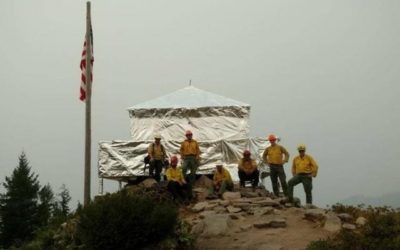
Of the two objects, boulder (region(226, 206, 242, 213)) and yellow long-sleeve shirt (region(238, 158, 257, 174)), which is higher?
yellow long-sleeve shirt (region(238, 158, 257, 174))

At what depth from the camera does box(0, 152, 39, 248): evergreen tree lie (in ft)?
128

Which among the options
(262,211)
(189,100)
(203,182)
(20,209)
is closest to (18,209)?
(20,209)

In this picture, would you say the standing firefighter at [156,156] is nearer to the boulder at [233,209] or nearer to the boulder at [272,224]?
the boulder at [233,209]

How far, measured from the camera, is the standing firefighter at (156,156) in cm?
1528

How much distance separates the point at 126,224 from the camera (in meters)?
9.18

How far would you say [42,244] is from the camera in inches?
494

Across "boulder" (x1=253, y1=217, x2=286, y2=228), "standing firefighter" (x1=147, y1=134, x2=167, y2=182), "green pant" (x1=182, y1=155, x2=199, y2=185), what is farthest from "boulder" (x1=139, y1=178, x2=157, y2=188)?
"boulder" (x1=253, y1=217, x2=286, y2=228)

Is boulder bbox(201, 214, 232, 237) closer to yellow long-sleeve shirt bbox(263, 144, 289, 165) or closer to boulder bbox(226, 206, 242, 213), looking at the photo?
boulder bbox(226, 206, 242, 213)

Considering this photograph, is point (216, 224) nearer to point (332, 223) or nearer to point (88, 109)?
point (332, 223)

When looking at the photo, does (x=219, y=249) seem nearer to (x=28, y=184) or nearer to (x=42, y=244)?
(x=42, y=244)

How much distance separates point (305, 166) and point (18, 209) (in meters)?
32.4

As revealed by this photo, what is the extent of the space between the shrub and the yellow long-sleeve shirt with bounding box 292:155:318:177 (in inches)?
179

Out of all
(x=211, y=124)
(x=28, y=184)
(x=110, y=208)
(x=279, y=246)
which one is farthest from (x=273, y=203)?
(x=28, y=184)

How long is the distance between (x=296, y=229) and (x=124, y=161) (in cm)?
775
